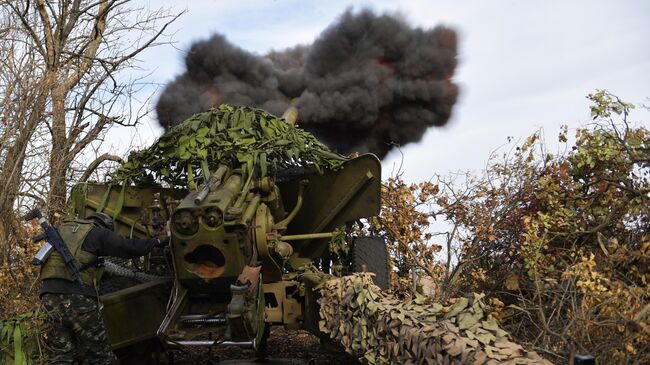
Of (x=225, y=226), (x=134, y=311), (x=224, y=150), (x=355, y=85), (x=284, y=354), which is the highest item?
(x=355, y=85)

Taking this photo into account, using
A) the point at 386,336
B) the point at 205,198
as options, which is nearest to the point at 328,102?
the point at 205,198

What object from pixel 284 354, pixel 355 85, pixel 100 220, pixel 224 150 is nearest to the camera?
pixel 100 220

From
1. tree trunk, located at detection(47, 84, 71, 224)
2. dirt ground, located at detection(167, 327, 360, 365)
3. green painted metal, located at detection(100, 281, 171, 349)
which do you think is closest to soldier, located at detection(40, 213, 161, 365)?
green painted metal, located at detection(100, 281, 171, 349)

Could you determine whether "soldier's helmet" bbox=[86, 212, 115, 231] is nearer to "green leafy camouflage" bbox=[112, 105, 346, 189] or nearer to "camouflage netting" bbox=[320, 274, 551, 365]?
"green leafy camouflage" bbox=[112, 105, 346, 189]

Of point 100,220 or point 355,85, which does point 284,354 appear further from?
point 355,85

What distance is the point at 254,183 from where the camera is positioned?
7.17 meters

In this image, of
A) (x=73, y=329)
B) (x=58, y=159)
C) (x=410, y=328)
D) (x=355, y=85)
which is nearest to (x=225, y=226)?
(x=73, y=329)

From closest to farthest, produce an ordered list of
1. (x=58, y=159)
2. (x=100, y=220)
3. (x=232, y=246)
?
(x=232, y=246) → (x=100, y=220) → (x=58, y=159)

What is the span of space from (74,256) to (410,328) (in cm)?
321

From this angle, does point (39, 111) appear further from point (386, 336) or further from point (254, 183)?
point (386, 336)

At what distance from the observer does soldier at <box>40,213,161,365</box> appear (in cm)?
667

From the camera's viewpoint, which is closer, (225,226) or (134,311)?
(225,226)

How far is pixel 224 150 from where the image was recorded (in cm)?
754

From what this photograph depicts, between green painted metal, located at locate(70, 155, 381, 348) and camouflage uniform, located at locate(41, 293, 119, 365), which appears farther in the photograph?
camouflage uniform, located at locate(41, 293, 119, 365)
